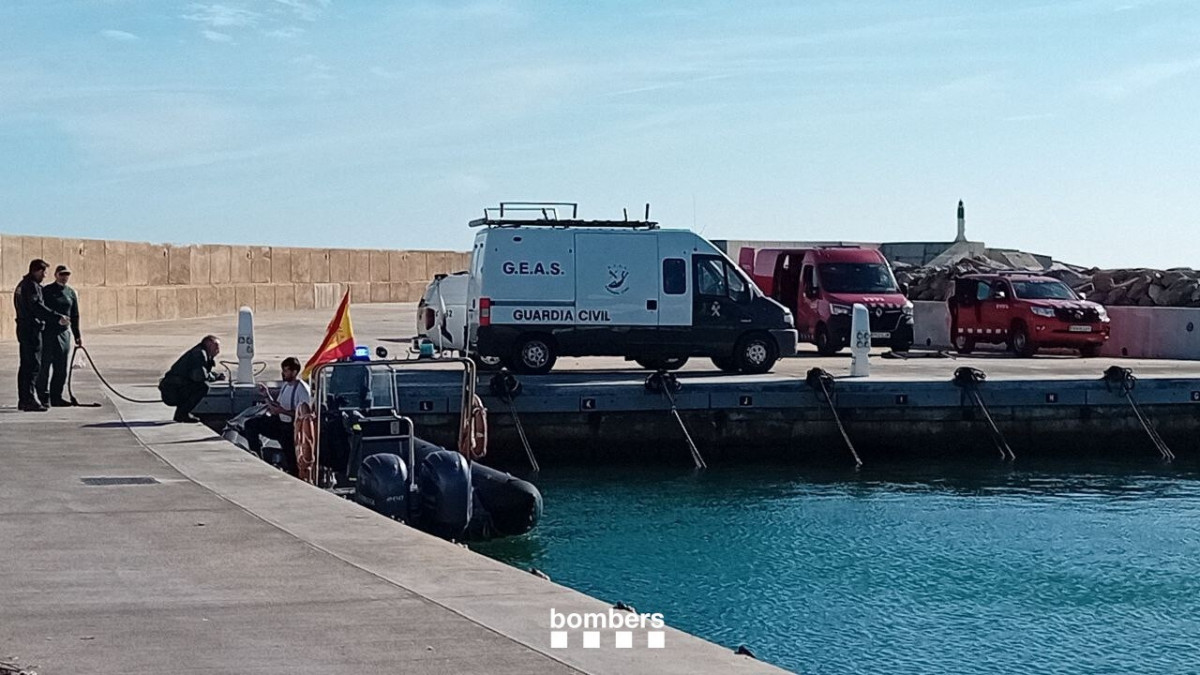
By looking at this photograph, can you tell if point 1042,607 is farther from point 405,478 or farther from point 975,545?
point 405,478

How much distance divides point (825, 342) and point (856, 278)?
55.7 inches

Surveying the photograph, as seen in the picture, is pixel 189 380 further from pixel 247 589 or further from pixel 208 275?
pixel 208 275

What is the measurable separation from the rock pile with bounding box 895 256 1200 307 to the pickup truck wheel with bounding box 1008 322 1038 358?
31.3ft

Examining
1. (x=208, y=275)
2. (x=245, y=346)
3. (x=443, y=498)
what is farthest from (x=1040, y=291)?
(x=208, y=275)

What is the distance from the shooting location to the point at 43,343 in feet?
61.7

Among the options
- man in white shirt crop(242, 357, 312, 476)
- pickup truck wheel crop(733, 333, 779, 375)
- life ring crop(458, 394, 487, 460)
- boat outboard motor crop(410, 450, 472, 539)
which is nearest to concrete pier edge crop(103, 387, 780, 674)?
man in white shirt crop(242, 357, 312, 476)

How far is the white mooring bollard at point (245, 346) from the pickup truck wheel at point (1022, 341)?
16.4m

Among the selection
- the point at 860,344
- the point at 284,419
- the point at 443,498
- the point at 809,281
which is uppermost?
the point at 809,281

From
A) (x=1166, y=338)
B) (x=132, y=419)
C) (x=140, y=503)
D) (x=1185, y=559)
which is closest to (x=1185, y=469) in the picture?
(x=1185, y=559)

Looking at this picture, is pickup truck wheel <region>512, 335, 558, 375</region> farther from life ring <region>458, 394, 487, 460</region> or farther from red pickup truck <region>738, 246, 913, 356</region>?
life ring <region>458, 394, 487, 460</region>

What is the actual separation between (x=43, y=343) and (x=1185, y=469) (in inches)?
625

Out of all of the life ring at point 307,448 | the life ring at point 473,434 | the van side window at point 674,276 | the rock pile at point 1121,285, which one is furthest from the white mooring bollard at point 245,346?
the rock pile at point 1121,285

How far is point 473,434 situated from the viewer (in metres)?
16.4

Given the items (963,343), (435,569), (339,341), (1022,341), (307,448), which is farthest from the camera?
(963,343)
